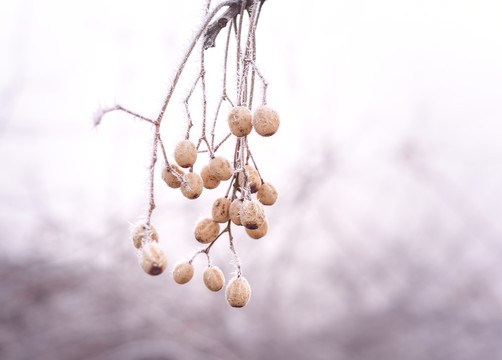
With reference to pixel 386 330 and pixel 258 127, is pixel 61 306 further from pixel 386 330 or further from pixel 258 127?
pixel 258 127

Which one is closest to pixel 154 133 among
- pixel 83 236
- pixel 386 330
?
pixel 83 236

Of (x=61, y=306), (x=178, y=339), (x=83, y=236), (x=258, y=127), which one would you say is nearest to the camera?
(x=258, y=127)

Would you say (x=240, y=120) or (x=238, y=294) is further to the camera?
(x=238, y=294)

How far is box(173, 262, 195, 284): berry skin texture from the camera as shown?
787 millimetres

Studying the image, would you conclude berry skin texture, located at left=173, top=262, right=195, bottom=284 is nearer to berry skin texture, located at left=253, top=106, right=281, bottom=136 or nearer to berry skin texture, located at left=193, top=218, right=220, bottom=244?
berry skin texture, located at left=193, top=218, right=220, bottom=244

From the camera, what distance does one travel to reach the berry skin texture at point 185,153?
73cm

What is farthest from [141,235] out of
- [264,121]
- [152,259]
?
[264,121]

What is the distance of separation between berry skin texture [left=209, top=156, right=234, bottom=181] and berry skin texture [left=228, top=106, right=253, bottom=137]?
0.26 feet

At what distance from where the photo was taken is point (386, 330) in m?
3.32

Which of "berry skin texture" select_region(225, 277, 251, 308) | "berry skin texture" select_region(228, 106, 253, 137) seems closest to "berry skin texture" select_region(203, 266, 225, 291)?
"berry skin texture" select_region(225, 277, 251, 308)

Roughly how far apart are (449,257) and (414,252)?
0.26 m

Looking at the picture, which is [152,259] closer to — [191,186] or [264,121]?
[191,186]

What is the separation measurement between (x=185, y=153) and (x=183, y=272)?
21cm

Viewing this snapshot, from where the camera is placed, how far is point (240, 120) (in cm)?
67
